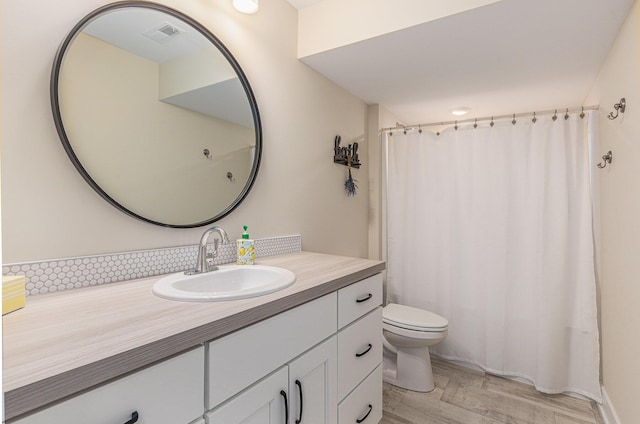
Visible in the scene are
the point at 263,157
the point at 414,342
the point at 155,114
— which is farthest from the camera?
the point at 414,342

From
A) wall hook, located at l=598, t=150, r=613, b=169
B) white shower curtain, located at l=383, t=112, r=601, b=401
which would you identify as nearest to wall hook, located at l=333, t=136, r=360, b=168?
white shower curtain, located at l=383, t=112, r=601, b=401

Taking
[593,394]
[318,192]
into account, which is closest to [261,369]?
[318,192]

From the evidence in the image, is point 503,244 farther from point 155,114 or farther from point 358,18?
point 155,114

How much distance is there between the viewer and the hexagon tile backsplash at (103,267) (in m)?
0.97

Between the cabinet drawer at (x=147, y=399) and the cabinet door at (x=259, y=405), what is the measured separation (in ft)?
0.23

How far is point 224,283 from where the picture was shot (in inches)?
51.7

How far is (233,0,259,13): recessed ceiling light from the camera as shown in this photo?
5.01 ft

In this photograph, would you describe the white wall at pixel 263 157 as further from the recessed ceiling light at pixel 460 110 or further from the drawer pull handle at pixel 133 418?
the recessed ceiling light at pixel 460 110

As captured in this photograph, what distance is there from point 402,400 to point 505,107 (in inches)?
99.4

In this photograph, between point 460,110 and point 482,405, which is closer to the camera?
point 482,405

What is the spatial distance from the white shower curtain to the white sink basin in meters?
1.58

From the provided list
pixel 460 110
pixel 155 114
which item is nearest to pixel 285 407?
pixel 155 114

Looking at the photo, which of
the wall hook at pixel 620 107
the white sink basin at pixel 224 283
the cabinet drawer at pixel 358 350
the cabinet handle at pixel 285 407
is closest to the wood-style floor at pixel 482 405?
the cabinet drawer at pixel 358 350

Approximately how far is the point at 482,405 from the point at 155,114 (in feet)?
7.59
